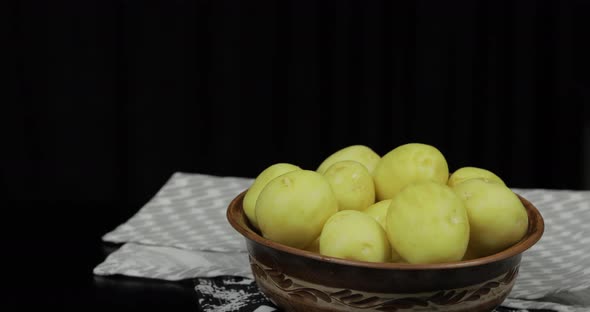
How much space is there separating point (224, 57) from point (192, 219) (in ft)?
3.33

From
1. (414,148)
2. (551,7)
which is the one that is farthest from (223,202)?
(551,7)

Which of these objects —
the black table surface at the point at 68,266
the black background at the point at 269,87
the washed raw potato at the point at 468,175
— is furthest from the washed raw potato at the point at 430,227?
the black background at the point at 269,87

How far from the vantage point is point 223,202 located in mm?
1159

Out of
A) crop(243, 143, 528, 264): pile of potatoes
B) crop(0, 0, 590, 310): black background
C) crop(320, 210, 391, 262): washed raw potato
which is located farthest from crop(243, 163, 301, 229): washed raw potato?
crop(0, 0, 590, 310): black background

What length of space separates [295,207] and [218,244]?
327 mm

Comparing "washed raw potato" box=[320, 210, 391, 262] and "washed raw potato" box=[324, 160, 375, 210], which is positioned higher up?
"washed raw potato" box=[324, 160, 375, 210]

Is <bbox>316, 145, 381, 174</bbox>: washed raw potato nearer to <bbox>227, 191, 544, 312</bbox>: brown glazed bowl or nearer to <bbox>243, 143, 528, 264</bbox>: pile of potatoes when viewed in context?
<bbox>243, 143, 528, 264</bbox>: pile of potatoes

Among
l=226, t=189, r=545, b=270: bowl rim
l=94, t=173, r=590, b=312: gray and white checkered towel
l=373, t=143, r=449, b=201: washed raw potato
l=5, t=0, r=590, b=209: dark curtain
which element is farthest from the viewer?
l=5, t=0, r=590, b=209: dark curtain

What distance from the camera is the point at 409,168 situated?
773mm

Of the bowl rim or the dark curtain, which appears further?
the dark curtain

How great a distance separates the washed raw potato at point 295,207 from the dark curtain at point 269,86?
4.48 ft

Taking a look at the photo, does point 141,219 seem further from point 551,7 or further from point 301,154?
point 551,7

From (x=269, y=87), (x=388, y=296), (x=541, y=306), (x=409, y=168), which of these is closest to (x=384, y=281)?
(x=388, y=296)

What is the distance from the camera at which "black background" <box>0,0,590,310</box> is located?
6.71 ft
